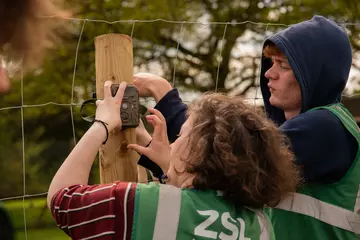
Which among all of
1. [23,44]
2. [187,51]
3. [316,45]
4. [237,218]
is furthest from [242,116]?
[187,51]

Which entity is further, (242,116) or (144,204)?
(242,116)

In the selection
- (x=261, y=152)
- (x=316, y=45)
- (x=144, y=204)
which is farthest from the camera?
(x=316, y=45)

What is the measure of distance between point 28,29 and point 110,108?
0.99 meters

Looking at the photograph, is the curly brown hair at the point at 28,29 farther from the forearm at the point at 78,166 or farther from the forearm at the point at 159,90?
the forearm at the point at 159,90

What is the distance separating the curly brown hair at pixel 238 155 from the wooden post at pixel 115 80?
1.48ft

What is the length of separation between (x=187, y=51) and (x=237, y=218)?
8.72 metres

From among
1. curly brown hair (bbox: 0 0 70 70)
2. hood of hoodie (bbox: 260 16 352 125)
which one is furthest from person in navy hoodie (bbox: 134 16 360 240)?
curly brown hair (bbox: 0 0 70 70)

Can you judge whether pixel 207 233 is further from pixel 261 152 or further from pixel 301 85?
pixel 301 85

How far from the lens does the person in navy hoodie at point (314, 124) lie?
226 centimetres

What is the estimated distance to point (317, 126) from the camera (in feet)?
7.41

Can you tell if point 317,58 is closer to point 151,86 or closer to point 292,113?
point 292,113

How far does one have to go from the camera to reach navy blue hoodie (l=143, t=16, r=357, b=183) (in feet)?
7.38

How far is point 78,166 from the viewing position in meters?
1.91

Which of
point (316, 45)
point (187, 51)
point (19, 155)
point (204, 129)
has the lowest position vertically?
point (19, 155)
